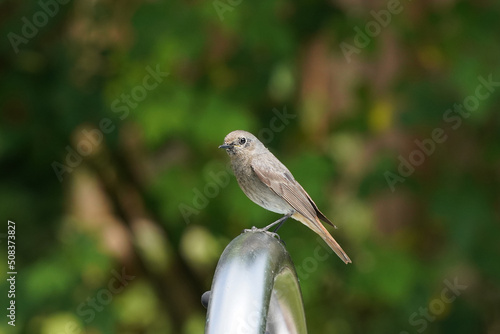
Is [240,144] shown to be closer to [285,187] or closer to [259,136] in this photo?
[285,187]

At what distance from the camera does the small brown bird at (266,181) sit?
12.4ft

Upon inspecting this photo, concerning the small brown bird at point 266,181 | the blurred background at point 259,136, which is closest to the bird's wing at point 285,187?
the small brown bird at point 266,181

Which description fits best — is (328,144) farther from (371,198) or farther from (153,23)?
(153,23)

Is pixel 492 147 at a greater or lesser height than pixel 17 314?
greater

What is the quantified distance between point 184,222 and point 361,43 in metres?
1.81

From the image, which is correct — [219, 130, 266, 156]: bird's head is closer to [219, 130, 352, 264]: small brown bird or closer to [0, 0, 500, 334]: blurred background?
[219, 130, 352, 264]: small brown bird

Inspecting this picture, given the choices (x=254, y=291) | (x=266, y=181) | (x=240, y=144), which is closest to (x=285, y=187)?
(x=266, y=181)

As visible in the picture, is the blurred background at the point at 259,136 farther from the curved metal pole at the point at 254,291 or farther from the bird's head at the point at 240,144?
the curved metal pole at the point at 254,291

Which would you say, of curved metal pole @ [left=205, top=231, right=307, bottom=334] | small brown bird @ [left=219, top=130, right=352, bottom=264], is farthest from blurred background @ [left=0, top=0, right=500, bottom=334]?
curved metal pole @ [left=205, top=231, right=307, bottom=334]

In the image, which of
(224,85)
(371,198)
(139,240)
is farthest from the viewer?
(139,240)

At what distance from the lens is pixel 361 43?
5375mm

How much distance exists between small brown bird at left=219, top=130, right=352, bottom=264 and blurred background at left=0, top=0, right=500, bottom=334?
867 mm

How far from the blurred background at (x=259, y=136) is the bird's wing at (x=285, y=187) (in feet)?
2.94

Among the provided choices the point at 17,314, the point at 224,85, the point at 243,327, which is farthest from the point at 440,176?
the point at 243,327
